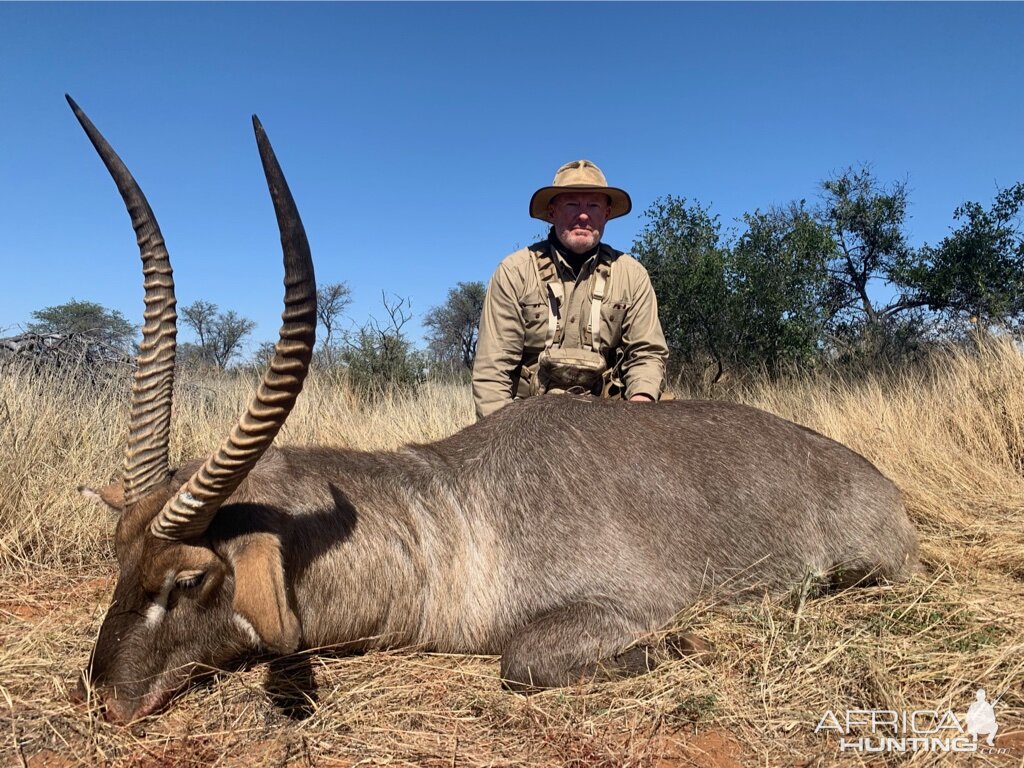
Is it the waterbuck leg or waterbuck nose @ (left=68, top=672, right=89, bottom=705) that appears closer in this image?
waterbuck nose @ (left=68, top=672, right=89, bottom=705)

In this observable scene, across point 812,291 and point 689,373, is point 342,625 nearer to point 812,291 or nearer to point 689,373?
point 689,373

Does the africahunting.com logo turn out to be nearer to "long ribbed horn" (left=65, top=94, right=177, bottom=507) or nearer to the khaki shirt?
"long ribbed horn" (left=65, top=94, right=177, bottom=507)

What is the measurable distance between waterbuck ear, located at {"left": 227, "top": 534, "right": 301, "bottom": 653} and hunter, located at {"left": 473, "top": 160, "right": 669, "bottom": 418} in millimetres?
2965

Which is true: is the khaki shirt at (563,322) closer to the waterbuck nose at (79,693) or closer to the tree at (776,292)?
the waterbuck nose at (79,693)

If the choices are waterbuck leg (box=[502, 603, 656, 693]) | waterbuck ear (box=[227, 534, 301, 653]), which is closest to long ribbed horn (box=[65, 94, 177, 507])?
waterbuck ear (box=[227, 534, 301, 653])

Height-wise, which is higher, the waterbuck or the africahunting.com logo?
the waterbuck

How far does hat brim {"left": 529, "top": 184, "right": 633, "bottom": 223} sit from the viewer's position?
5.28 metres

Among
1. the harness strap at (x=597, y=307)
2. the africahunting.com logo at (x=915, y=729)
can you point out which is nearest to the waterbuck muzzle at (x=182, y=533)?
the africahunting.com logo at (x=915, y=729)

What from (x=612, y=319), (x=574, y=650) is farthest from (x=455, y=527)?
(x=612, y=319)

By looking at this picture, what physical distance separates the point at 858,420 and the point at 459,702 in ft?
19.0

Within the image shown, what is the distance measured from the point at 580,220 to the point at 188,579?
12.8ft

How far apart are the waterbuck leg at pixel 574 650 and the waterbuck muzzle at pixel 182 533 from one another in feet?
2.97

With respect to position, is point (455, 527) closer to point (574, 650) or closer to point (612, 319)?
point (574, 650)

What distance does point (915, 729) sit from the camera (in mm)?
2232
